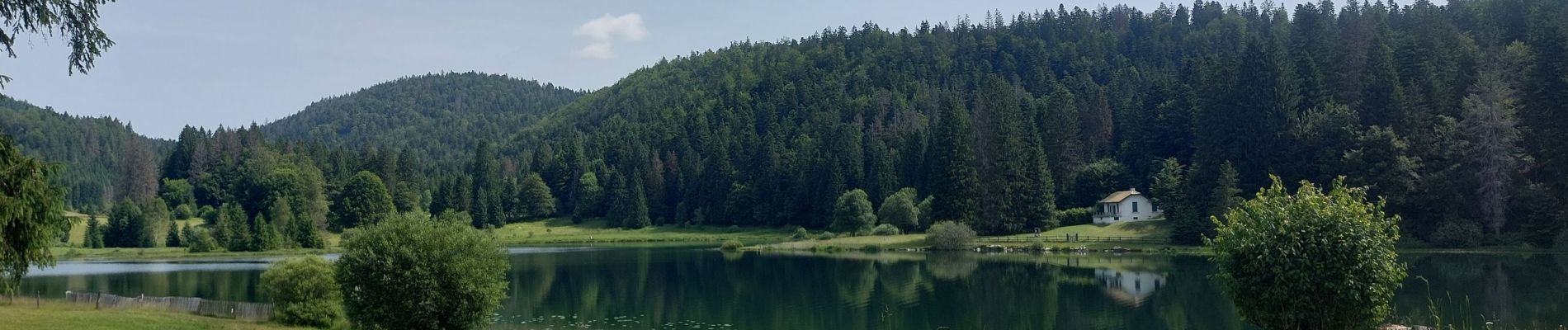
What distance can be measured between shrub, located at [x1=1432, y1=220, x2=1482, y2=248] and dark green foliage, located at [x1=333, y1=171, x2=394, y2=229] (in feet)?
354

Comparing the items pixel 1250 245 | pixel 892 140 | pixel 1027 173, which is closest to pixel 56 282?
pixel 1250 245

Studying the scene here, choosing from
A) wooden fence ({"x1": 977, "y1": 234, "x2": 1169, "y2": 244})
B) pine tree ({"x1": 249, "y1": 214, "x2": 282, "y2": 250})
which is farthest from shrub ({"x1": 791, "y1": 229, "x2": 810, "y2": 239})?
pine tree ({"x1": 249, "y1": 214, "x2": 282, "y2": 250})

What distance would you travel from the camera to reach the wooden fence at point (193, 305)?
36.0m

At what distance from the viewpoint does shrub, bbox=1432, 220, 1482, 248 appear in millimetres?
71688

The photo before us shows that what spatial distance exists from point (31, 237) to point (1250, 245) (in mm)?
21357

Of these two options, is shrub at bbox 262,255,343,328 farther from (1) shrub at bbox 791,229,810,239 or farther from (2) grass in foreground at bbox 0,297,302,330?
(1) shrub at bbox 791,229,810,239

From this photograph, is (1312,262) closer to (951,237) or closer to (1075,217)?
(951,237)

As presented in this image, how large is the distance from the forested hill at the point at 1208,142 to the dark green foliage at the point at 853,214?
7.32 metres

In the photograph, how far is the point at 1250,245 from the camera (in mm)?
18594

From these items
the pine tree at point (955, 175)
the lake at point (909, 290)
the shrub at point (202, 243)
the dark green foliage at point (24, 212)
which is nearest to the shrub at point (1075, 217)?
the pine tree at point (955, 175)

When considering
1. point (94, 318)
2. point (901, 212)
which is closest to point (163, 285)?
point (94, 318)

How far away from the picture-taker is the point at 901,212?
4242 inches

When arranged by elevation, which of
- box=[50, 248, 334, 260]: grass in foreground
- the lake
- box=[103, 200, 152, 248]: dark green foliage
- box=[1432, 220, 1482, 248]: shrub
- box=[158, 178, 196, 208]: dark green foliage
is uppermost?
box=[158, 178, 196, 208]: dark green foliage

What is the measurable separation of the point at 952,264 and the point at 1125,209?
31.7 meters
